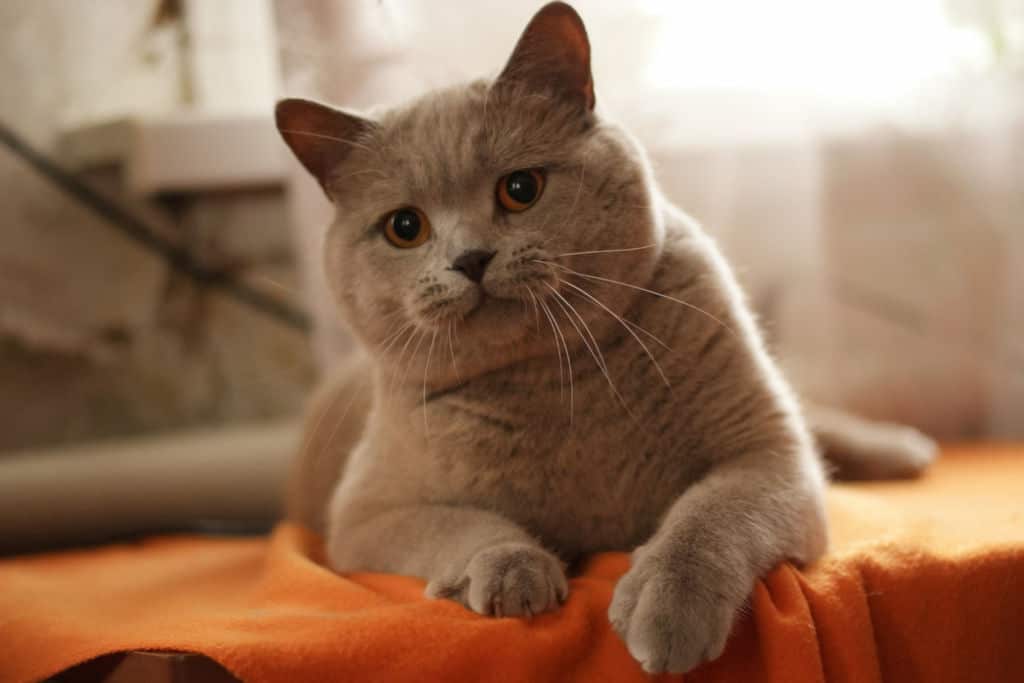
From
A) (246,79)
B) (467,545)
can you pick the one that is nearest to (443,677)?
(467,545)

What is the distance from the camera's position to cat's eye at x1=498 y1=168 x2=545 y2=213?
0.92 metres

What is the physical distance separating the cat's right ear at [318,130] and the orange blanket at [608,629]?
0.50 metres

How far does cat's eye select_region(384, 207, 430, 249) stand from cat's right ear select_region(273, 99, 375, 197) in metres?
0.11

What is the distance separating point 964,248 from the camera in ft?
5.11

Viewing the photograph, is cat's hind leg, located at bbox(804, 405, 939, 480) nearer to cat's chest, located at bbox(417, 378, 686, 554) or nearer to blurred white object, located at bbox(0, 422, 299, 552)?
cat's chest, located at bbox(417, 378, 686, 554)

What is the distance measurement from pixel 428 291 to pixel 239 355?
1.23 metres

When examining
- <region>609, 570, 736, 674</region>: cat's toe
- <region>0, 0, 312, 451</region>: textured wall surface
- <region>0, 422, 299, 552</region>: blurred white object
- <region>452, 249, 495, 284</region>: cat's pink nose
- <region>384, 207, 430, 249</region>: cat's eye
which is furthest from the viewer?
<region>0, 0, 312, 451</region>: textured wall surface

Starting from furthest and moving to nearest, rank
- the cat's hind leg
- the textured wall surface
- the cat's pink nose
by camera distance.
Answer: the textured wall surface → the cat's hind leg → the cat's pink nose

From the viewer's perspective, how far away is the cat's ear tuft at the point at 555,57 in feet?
2.91

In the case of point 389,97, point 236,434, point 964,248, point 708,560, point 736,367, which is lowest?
point 236,434

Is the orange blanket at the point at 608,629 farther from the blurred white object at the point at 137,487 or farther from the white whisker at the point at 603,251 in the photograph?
the blurred white object at the point at 137,487

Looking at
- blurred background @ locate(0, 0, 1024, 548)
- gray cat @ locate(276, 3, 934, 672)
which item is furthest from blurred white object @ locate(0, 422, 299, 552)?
gray cat @ locate(276, 3, 934, 672)

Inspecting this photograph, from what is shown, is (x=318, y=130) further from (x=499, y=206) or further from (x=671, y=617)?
(x=671, y=617)

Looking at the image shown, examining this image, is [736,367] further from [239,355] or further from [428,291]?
[239,355]
